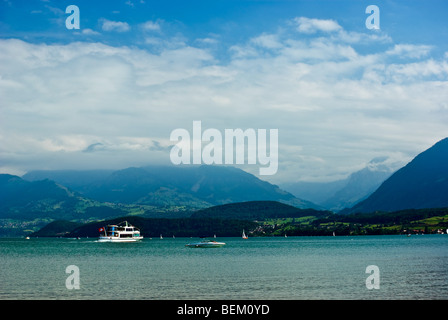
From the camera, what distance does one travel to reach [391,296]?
55562 mm

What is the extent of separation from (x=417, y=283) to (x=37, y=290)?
51.5 metres
